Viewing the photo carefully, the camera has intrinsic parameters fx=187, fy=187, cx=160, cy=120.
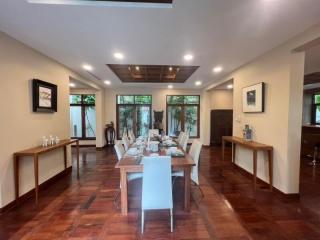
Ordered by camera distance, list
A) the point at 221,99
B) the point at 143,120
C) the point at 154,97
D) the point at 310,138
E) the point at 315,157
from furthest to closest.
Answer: the point at 143,120
the point at 154,97
the point at 221,99
the point at 310,138
the point at 315,157

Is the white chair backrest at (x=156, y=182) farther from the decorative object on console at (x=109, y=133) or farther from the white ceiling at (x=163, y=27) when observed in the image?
the decorative object on console at (x=109, y=133)

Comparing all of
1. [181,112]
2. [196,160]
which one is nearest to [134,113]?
[181,112]

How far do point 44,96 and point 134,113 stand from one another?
5235mm

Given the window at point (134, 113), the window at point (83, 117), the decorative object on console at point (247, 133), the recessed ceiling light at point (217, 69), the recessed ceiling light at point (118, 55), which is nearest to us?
the recessed ceiling light at point (118, 55)

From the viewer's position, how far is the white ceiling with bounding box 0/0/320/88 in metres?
2.13

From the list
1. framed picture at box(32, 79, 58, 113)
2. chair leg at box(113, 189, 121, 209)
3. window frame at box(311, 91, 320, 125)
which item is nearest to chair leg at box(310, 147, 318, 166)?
window frame at box(311, 91, 320, 125)

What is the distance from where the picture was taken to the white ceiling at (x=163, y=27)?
2128mm

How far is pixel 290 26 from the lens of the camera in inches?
100

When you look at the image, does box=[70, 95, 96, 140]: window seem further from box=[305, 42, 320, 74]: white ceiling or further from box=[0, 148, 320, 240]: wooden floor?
box=[305, 42, 320, 74]: white ceiling

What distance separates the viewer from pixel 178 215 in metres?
2.69

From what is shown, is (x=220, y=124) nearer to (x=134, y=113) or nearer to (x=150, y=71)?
(x=134, y=113)

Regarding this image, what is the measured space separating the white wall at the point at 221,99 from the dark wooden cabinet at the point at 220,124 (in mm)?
397

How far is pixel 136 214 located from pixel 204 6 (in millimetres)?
2843

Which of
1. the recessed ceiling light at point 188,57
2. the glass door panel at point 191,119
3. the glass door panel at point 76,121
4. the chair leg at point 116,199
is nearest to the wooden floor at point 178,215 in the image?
the chair leg at point 116,199
